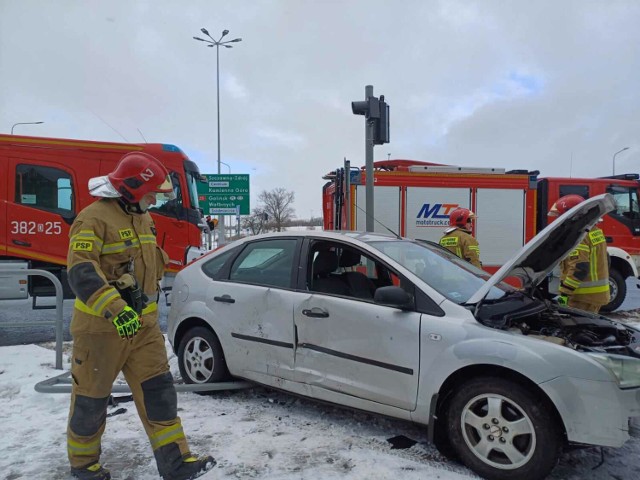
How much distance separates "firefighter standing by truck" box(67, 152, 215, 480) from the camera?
247cm

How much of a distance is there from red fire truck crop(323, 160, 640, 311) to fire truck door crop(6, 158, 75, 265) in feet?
15.1

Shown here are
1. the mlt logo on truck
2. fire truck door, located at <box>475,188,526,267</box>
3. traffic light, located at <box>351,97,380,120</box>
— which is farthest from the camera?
fire truck door, located at <box>475,188,526,267</box>

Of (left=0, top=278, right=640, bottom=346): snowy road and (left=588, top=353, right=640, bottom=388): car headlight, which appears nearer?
(left=588, top=353, right=640, bottom=388): car headlight

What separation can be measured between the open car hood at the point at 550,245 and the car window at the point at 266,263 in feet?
4.85

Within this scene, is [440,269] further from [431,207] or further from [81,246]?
[431,207]

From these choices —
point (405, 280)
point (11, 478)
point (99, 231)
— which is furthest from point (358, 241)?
point (11, 478)

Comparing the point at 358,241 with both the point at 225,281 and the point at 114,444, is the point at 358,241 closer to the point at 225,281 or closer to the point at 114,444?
the point at 225,281

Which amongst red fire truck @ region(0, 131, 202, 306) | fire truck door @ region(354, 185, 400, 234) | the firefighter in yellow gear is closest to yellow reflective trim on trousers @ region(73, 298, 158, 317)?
the firefighter in yellow gear

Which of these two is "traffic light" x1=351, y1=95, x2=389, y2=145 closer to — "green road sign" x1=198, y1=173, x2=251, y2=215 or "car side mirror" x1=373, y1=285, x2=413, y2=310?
"car side mirror" x1=373, y1=285, x2=413, y2=310

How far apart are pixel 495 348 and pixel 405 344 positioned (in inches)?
22.0

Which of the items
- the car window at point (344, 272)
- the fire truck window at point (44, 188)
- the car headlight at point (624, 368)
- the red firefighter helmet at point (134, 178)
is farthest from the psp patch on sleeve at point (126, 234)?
the fire truck window at point (44, 188)

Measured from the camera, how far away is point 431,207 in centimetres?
897

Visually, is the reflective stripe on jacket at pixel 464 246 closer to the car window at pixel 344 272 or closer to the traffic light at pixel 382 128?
the traffic light at pixel 382 128

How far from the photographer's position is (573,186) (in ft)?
30.0
